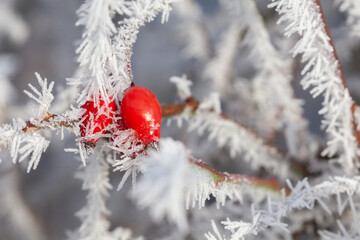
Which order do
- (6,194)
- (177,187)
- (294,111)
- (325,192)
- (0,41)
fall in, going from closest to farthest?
(177,187) < (325,192) < (294,111) < (6,194) < (0,41)

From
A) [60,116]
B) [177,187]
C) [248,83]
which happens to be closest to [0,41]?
[248,83]

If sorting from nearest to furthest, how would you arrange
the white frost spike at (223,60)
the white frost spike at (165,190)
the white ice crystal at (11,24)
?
the white frost spike at (165,190)
the white frost spike at (223,60)
the white ice crystal at (11,24)

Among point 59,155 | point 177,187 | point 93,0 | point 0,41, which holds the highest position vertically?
point 0,41

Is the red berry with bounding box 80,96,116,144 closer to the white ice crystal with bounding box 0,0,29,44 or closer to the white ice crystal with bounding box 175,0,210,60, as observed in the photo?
the white ice crystal with bounding box 175,0,210,60

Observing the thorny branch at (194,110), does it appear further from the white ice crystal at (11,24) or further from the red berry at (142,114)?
the white ice crystal at (11,24)

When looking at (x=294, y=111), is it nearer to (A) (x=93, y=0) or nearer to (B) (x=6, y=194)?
(A) (x=93, y=0)

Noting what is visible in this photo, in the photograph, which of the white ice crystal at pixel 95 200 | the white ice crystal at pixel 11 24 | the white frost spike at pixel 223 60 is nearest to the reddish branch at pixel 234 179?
the white ice crystal at pixel 95 200

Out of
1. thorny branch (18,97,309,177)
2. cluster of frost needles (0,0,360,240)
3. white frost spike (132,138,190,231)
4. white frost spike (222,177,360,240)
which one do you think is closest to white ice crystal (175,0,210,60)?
cluster of frost needles (0,0,360,240)

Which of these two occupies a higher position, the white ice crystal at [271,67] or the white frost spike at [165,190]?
the white ice crystal at [271,67]
